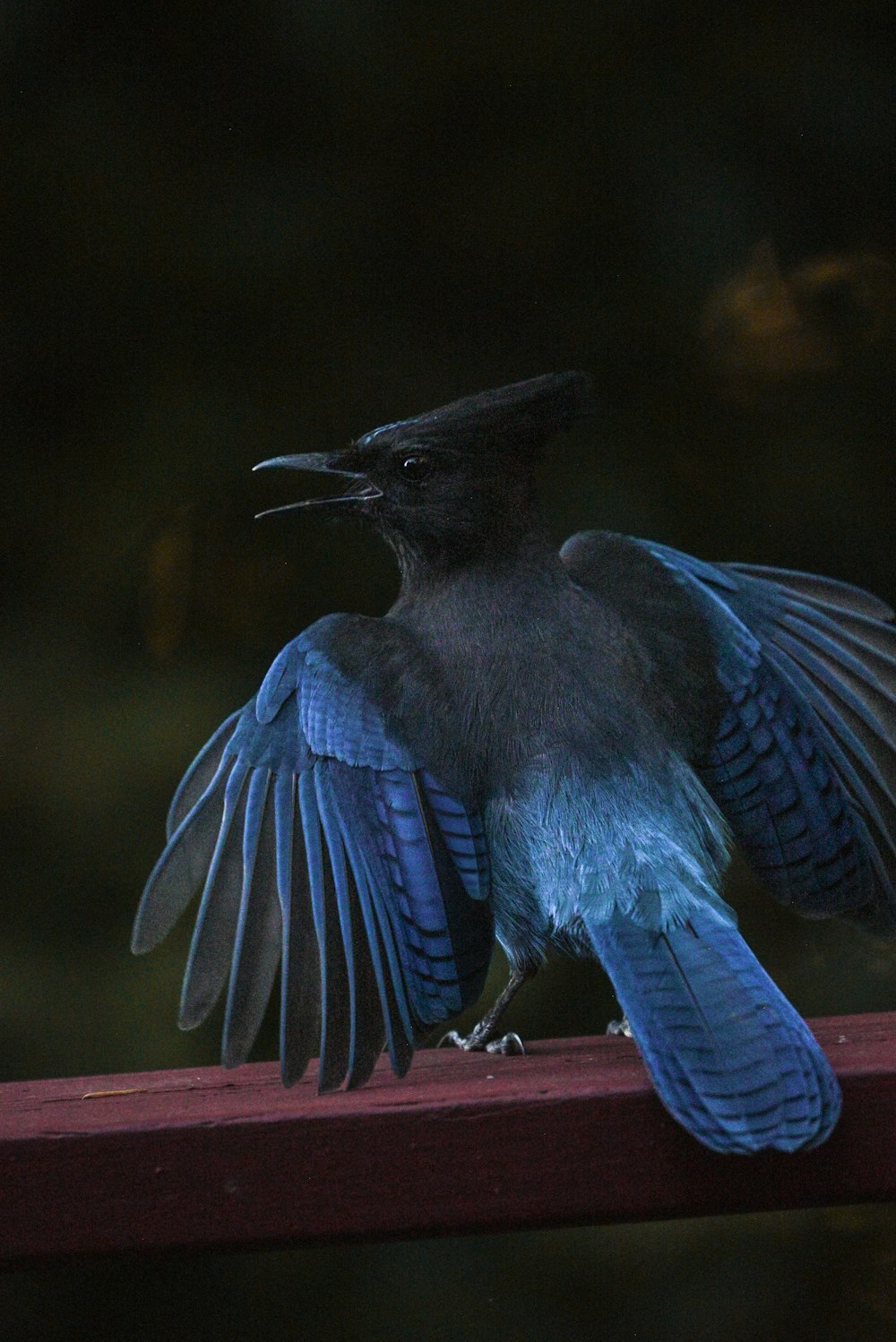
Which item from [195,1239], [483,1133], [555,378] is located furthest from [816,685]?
[195,1239]

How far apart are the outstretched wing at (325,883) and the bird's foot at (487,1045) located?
0.18 meters

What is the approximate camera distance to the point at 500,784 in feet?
6.03

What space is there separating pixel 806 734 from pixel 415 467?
23.1 inches

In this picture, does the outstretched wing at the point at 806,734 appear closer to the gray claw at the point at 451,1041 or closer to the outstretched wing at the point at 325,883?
the outstretched wing at the point at 325,883

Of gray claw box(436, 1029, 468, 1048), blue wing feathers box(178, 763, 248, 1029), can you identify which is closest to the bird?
blue wing feathers box(178, 763, 248, 1029)

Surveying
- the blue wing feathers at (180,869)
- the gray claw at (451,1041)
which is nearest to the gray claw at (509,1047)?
the gray claw at (451,1041)

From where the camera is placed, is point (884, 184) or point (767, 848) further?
point (884, 184)

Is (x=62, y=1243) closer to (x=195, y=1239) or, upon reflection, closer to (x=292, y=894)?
(x=195, y=1239)

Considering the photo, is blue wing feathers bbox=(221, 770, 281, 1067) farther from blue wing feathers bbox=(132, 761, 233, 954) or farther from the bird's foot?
the bird's foot

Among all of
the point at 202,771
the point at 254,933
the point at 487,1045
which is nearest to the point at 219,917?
the point at 254,933

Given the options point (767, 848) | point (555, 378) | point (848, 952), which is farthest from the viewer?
point (848, 952)

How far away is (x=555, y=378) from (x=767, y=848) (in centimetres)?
63

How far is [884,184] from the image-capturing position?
304 centimetres

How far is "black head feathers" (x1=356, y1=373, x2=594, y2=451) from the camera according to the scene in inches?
81.0
